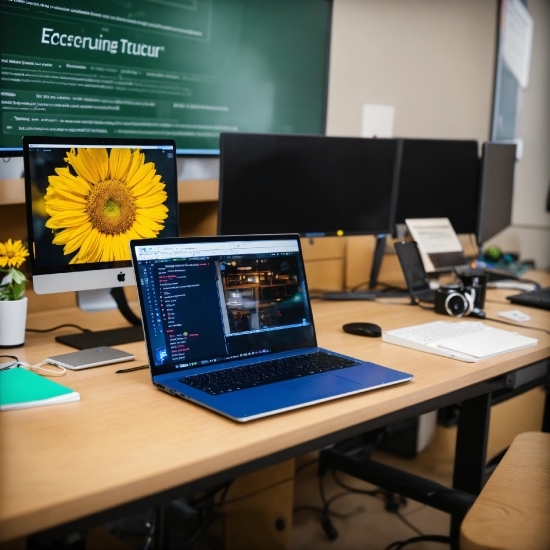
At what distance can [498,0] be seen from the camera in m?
3.68

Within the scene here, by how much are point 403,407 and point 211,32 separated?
1.50 metres

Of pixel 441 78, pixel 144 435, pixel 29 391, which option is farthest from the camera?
pixel 441 78

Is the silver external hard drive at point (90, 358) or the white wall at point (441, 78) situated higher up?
the white wall at point (441, 78)

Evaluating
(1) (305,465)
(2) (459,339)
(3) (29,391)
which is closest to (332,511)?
(1) (305,465)

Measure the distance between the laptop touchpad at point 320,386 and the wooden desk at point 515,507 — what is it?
0.31 metres

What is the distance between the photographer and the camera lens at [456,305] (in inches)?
80.0

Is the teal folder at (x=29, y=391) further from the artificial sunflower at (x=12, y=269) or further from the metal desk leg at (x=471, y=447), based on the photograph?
the metal desk leg at (x=471, y=447)

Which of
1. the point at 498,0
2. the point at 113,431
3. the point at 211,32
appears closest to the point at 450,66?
the point at 498,0

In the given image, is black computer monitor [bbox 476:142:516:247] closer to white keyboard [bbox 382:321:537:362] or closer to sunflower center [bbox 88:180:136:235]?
white keyboard [bbox 382:321:537:362]

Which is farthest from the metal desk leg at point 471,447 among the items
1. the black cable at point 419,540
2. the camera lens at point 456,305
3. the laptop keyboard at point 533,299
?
the laptop keyboard at point 533,299

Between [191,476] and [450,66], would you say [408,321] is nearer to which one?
[191,476]

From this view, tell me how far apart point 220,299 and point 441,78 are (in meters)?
2.37

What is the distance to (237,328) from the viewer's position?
1501 mm

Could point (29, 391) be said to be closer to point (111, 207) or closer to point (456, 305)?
point (111, 207)
